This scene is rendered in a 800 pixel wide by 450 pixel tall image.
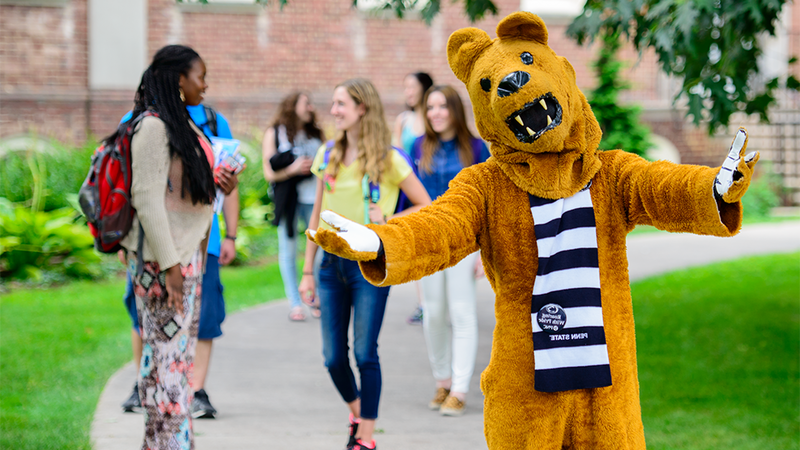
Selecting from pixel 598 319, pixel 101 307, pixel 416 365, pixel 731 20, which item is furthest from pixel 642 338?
pixel 101 307

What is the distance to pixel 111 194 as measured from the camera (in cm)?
339

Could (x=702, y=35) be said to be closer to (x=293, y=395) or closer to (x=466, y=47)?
(x=466, y=47)

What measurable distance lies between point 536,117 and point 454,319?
2.66 meters

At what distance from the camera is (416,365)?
6.15 m

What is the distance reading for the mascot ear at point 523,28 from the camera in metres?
2.60

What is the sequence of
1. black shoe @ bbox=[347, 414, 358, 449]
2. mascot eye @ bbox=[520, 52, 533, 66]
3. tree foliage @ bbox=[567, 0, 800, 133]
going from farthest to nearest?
tree foliage @ bbox=[567, 0, 800, 133], black shoe @ bbox=[347, 414, 358, 449], mascot eye @ bbox=[520, 52, 533, 66]

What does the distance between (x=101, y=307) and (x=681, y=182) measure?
22.8 ft

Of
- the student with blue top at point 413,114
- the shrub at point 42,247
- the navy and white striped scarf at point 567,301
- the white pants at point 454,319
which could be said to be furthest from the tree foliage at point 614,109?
the navy and white striped scarf at point 567,301

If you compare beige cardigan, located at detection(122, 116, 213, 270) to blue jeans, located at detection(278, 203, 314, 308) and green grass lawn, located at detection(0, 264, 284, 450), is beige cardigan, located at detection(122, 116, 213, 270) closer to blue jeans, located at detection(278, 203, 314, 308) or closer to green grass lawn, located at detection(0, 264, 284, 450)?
green grass lawn, located at detection(0, 264, 284, 450)

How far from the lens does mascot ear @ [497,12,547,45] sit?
8.54ft

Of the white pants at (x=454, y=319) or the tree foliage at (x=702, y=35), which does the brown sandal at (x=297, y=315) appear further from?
the tree foliage at (x=702, y=35)

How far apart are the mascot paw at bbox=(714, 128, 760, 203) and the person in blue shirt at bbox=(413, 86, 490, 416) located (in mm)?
2632

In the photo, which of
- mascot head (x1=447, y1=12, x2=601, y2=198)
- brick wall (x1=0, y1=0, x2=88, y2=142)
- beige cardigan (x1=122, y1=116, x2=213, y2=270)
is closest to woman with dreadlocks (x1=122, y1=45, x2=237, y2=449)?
beige cardigan (x1=122, y1=116, x2=213, y2=270)

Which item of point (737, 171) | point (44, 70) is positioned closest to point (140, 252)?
point (737, 171)
